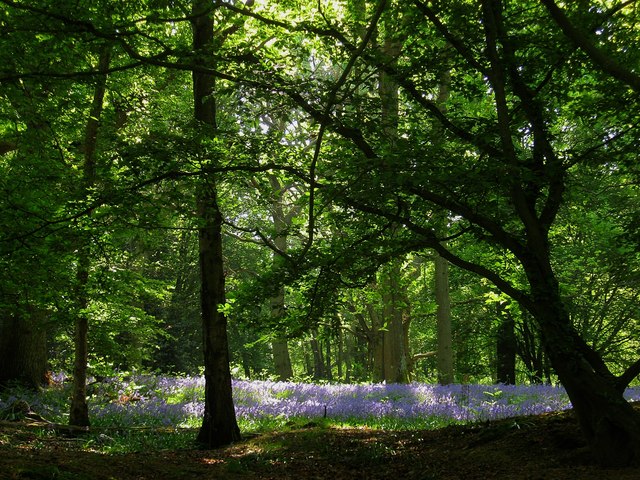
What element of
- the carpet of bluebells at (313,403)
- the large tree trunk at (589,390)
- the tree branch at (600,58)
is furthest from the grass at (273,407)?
the tree branch at (600,58)

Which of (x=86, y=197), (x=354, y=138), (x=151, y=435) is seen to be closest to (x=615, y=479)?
(x=354, y=138)

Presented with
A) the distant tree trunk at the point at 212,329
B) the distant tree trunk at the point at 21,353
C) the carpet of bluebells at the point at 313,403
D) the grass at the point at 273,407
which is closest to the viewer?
the distant tree trunk at the point at 212,329

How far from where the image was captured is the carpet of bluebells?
358 inches

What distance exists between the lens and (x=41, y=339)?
13.0m

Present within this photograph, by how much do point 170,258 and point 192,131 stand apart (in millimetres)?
17057

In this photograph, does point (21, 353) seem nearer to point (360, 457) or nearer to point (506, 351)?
point (360, 457)

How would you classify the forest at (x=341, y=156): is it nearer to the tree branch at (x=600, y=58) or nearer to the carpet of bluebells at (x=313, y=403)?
the tree branch at (x=600, y=58)

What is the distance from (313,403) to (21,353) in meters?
7.44

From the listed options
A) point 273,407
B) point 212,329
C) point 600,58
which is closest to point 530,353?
point 273,407

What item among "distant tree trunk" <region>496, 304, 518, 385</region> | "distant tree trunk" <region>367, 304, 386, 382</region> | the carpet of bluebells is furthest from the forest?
"distant tree trunk" <region>496, 304, 518, 385</region>

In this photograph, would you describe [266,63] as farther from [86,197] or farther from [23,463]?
[23,463]

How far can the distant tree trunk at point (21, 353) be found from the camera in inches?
489

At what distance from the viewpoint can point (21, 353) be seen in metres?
12.6

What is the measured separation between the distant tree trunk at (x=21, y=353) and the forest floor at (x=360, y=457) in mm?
5480
